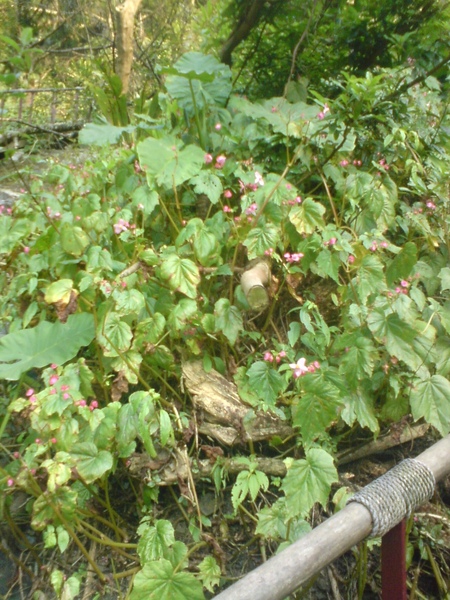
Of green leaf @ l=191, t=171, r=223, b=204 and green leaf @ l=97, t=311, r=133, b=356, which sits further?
green leaf @ l=191, t=171, r=223, b=204

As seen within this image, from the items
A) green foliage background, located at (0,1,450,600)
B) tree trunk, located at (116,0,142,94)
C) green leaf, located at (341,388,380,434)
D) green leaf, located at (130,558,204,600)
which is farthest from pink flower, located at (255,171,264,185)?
tree trunk, located at (116,0,142,94)

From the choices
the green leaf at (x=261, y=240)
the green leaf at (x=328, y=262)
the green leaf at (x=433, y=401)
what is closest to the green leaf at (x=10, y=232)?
the green leaf at (x=261, y=240)

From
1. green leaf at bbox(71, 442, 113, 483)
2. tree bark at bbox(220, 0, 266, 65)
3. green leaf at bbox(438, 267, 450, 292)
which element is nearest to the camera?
green leaf at bbox(71, 442, 113, 483)

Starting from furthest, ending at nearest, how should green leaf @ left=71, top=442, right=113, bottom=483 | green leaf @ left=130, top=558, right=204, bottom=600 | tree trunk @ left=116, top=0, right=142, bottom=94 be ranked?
tree trunk @ left=116, top=0, right=142, bottom=94 → green leaf @ left=71, top=442, right=113, bottom=483 → green leaf @ left=130, top=558, right=204, bottom=600

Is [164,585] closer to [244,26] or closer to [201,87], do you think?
[201,87]

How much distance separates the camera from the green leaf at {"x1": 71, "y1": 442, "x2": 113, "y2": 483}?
54.9 inches

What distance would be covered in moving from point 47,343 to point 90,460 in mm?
391

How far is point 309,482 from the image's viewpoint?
1.17 metres

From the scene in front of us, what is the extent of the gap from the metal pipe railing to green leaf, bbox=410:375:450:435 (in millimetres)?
569

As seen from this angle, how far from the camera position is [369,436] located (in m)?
1.80

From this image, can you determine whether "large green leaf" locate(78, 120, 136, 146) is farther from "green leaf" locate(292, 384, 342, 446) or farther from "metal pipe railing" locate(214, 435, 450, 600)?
"metal pipe railing" locate(214, 435, 450, 600)

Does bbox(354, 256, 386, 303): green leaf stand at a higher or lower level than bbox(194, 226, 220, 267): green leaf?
higher

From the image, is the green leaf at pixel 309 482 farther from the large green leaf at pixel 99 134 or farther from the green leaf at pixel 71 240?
the large green leaf at pixel 99 134

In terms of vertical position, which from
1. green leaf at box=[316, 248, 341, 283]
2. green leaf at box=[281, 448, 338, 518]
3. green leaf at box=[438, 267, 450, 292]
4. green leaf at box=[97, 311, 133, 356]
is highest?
green leaf at box=[438, 267, 450, 292]
